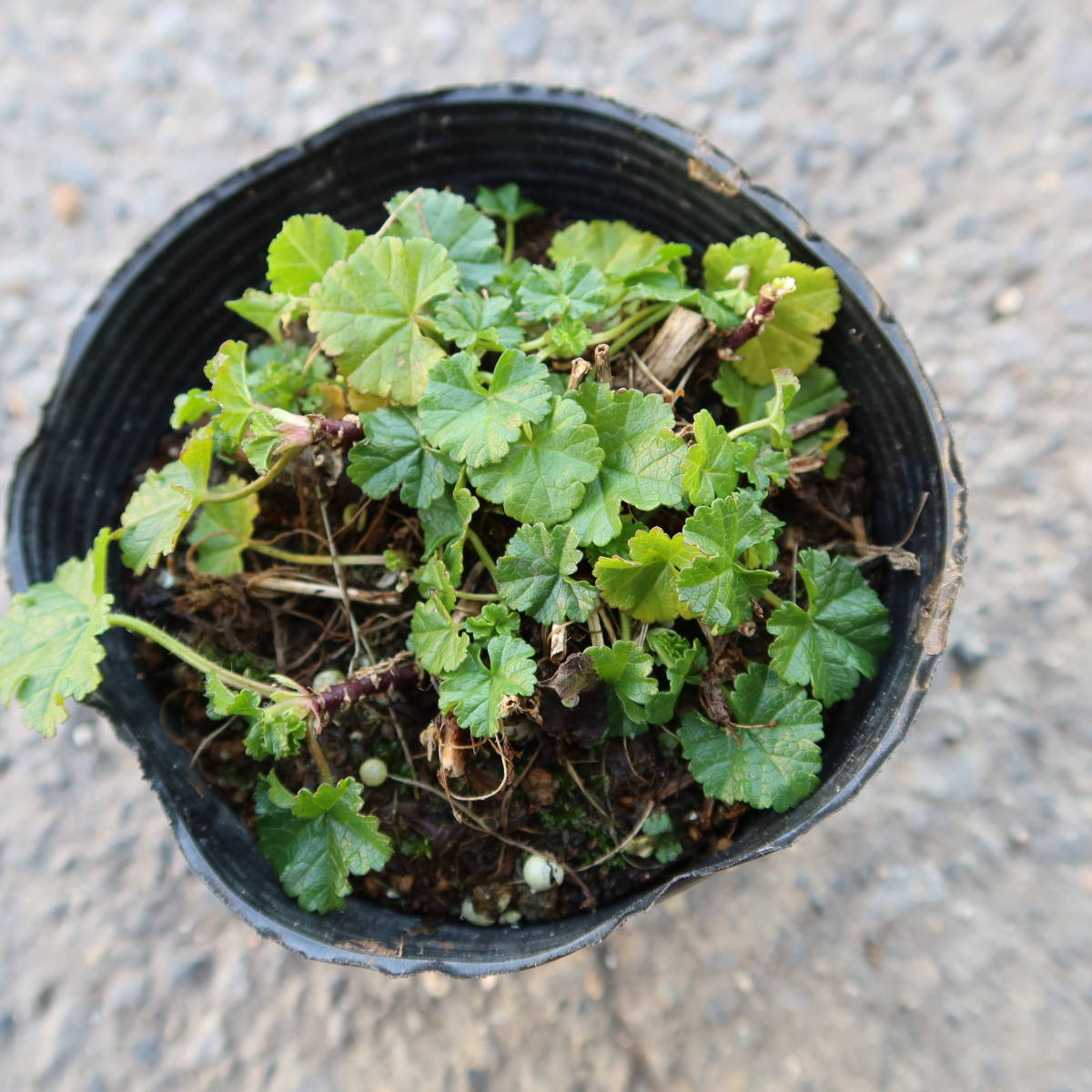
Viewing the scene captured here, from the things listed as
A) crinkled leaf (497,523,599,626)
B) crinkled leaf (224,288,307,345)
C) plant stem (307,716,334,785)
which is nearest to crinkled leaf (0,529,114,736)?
plant stem (307,716,334,785)

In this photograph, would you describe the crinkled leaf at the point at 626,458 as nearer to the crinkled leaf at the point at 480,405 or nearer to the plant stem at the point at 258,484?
the crinkled leaf at the point at 480,405

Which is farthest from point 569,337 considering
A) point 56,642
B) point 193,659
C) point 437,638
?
point 56,642

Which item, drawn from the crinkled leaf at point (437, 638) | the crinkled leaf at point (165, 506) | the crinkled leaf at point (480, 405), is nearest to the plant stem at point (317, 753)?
the crinkled leaf at point (437, 638)

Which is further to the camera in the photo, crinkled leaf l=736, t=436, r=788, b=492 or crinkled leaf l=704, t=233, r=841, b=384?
crinkled leaf l=704, t=233, r=841, b=384

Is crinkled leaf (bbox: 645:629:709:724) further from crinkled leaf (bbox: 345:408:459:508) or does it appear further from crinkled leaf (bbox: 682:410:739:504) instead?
crinkled leaf (bbox: 345:408:459:508)

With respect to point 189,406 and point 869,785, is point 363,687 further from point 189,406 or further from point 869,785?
point 869,785

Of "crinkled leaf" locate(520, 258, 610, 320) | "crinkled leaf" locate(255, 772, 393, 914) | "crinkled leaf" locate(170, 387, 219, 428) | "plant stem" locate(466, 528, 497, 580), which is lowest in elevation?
"crinkled leaf" locate(255, 772, 393, 914)
